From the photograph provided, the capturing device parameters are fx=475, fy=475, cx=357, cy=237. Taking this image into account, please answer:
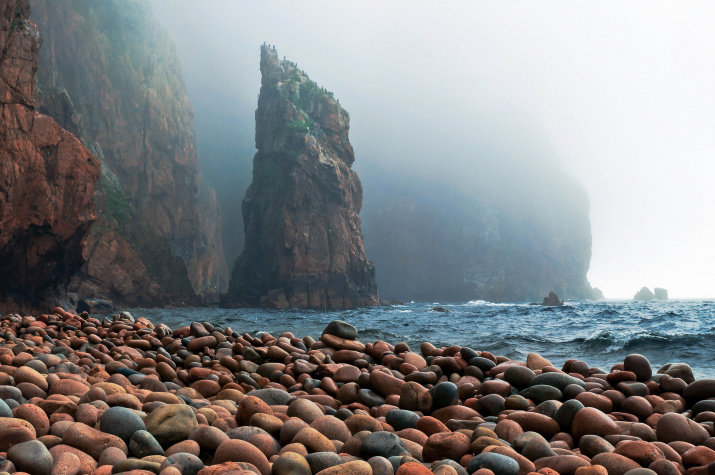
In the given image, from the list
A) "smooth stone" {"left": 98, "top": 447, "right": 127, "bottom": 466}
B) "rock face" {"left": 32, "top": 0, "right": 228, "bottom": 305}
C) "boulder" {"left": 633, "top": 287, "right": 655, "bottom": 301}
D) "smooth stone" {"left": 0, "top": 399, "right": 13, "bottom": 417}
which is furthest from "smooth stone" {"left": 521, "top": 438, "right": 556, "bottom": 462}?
"boulder" {"left": 633, "top": 287, "right": 655, "bottom": 301}

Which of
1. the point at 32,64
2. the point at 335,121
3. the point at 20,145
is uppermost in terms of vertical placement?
the point at 335,121

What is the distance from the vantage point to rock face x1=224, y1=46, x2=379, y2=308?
5741cm

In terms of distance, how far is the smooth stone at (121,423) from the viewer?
2842 millimetres

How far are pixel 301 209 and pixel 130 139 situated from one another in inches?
1181

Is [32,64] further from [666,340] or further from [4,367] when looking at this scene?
[666,340]

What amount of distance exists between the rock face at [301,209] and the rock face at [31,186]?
29.1 metres

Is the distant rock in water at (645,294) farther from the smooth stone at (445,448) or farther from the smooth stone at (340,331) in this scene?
the smooth stone at (445,448)

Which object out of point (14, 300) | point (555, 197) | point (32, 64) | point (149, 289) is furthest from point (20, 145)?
point (555, 197)

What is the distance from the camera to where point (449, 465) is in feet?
8.36

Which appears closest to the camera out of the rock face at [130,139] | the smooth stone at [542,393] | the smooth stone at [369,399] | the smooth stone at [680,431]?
the smooth stone at [680,431]

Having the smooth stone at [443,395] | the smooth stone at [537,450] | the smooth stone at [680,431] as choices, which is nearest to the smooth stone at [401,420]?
the smooth stone at [443,395]

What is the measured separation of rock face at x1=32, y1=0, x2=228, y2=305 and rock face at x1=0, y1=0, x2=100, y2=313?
21820 millimetres

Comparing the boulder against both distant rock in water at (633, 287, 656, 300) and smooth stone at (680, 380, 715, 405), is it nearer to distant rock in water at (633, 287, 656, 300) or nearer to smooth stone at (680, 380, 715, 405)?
distant rock in water at (633, 287, 656, 300)

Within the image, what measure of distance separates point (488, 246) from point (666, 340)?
11112 cm
